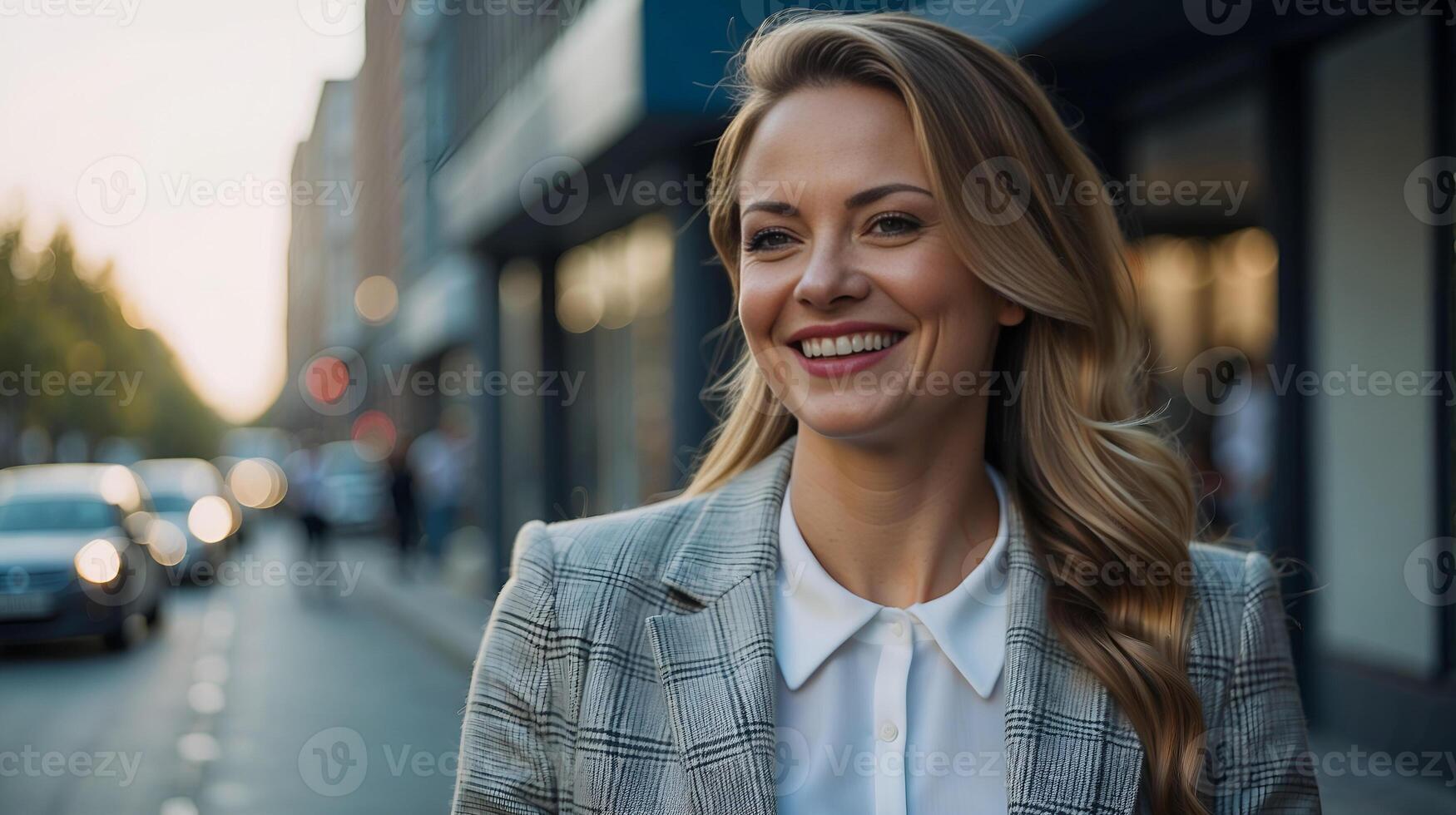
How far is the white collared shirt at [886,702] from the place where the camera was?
2.22m

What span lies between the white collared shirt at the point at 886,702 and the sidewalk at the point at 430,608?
304 inches

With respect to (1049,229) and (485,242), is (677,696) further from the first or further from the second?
(485,242)

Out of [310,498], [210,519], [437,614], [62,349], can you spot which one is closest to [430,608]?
[437,614]

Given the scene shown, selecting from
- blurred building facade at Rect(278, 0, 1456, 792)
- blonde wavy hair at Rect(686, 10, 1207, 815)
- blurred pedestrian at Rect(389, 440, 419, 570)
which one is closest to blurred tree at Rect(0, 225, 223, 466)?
blurred pedestrian at Rect(389, 440, 419, 570)

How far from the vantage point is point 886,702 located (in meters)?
2.26

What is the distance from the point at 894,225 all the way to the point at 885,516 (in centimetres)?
49

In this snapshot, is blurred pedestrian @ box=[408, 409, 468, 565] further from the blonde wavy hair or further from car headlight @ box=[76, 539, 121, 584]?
the blonde wavy hair

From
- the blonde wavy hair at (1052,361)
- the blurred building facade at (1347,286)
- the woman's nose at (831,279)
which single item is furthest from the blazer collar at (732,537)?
the blurred building facade at (1347,286)

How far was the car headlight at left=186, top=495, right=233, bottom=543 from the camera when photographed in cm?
2300

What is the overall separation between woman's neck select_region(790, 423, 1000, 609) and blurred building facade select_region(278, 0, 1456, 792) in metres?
1.01

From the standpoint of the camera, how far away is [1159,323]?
1730cm

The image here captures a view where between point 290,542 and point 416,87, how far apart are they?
13388 millimetres

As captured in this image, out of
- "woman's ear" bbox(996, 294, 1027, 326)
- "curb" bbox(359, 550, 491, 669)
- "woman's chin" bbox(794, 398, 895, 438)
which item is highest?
"woman's ear" bbox(996, 294, 1027, 326)

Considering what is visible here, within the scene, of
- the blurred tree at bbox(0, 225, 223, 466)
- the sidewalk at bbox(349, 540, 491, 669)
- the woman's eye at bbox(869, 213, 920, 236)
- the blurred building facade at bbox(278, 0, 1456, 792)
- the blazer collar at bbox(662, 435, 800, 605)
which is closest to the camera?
the woman's eye at bbox(869, 213, 920, 236)
